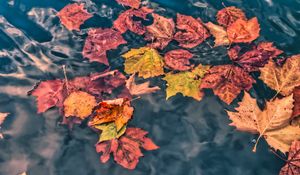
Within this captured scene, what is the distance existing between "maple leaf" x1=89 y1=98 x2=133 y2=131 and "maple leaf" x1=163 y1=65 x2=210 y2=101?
0.96 ft

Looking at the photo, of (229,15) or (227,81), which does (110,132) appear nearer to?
(227,81)

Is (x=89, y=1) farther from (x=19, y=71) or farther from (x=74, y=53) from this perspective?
(x=19, y=71)

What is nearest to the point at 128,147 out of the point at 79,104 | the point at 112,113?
the point at 112,113

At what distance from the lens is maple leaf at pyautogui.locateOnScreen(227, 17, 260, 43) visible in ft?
8.13

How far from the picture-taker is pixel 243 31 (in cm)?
252

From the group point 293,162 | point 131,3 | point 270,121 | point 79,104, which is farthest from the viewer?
point 131,3

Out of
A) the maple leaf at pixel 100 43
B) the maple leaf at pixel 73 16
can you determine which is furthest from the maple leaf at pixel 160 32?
the maple leaf at pixel 73 16

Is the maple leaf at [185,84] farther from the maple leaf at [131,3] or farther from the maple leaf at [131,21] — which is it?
the maple leaf at [131,3]

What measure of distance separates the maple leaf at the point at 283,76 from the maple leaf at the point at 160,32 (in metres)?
0.72

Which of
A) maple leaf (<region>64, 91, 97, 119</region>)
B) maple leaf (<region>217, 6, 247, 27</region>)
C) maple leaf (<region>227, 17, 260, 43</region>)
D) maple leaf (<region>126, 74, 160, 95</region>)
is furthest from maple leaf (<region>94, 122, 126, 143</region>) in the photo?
maple leaf (<region>217, 6, 247, 27</region>)

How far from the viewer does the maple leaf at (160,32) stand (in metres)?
2.49

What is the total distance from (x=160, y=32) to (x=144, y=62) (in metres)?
0.38

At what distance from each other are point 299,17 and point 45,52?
2.04 metres

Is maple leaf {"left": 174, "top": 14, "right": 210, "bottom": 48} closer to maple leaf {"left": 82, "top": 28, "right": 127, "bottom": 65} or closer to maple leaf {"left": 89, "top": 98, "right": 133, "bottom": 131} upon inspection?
maple leaf {"left": 82, "top": 28, "right": 127, "bottom": 65}
